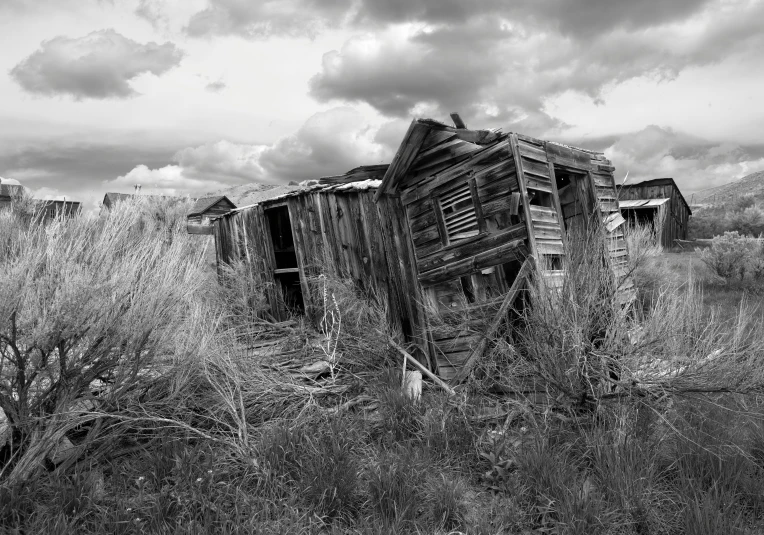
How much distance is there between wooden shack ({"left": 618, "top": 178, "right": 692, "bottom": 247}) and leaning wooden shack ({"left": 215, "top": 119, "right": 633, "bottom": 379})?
17.4 meters

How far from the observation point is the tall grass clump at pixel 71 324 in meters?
4.23

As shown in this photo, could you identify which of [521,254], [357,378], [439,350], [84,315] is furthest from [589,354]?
[84,315]

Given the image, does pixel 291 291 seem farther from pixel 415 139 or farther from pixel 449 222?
Result: pixel 415 139

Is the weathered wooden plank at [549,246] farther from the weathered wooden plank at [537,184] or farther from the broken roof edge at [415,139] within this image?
the broken roof edge at [415,139]

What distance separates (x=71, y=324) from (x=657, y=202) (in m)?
26.4

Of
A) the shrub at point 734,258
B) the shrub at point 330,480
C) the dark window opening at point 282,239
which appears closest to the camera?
the shrub at point 330,480

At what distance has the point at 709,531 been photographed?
12.6 ft

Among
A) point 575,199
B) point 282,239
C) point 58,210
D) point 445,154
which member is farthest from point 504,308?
point 282,239


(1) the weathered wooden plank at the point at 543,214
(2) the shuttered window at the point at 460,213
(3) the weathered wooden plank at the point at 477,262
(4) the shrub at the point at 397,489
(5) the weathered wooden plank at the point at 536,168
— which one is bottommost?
(4) the shrub at the point at 397,489

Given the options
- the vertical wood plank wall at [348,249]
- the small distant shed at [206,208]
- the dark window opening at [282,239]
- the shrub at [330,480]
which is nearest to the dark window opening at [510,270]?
the vertical wood plank wall at [348,249]

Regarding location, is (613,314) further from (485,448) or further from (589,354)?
(485,448)

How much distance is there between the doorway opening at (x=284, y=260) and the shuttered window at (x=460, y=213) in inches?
174

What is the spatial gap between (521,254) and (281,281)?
22.5 ft

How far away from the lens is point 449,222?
26.5 feet
